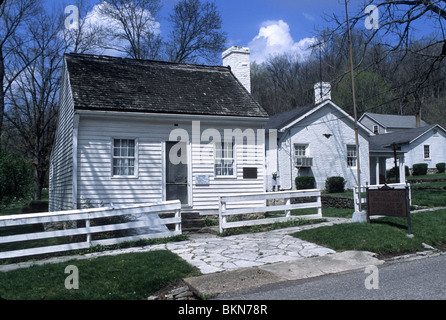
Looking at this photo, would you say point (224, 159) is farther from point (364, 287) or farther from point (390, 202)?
point (364, 287)

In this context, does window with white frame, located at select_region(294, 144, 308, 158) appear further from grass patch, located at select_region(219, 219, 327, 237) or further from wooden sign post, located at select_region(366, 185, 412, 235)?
wooden sign post, located at select_region(366, 185, 412, 235)

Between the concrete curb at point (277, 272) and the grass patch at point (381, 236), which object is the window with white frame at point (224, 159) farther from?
the concrete curb at point (277, 272)

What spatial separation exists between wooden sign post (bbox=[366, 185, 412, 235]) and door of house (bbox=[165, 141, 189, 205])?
6134 millimetres

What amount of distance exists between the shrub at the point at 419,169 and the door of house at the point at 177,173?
28755 millimetres

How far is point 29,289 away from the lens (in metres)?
5.69

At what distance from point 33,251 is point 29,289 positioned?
2.61 m

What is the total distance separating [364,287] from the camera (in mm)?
5504

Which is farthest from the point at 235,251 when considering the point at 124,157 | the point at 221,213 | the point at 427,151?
the point at 427,151

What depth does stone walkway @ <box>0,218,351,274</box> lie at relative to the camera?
23.5ft

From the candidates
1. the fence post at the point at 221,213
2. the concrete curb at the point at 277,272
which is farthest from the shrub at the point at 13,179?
the concrete curb at the point at 277,272

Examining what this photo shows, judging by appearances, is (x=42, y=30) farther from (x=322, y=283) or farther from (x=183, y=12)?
(x=322, y=283)

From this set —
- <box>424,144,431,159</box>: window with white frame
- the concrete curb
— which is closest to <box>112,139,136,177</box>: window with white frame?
the concrete curb

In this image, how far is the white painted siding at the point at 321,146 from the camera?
72.3 feet

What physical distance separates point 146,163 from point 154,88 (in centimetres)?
296
